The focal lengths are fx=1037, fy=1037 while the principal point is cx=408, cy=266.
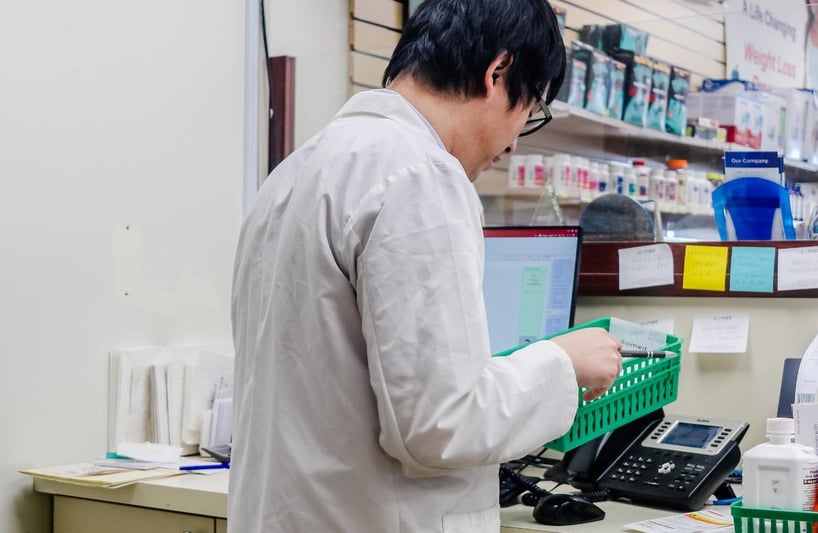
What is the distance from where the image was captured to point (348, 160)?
123 centimetres

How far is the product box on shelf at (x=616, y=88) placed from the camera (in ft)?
13.0

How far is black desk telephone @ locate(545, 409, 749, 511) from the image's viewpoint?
1702 millimetres

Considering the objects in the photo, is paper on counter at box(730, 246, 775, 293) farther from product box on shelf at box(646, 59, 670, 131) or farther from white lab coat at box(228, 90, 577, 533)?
product box on shelf at box(646, 59, 670, 131)

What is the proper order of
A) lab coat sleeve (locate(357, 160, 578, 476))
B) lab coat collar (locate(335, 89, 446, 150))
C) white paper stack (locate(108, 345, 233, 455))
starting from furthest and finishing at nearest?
white paper stack (locate(108, 345, 233, 455)) → lab coat collar (locate(335, 89, 446, 150)) → lab coat sleeve (locate(357, 160, 578, 476))

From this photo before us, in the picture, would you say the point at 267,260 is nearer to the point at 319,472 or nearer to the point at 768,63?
the point at 319,472

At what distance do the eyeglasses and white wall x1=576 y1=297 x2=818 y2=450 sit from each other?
70cm

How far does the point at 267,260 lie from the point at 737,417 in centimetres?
119

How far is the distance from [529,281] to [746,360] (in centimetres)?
46

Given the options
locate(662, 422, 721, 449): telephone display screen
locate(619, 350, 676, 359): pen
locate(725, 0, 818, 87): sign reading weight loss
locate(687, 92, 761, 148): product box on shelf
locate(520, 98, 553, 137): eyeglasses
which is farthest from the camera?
locate(725, 0, 818, 87): sign reading weight loss

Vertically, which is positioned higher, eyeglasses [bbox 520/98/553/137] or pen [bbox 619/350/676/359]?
eyeglasses [bbox 520/98/553/137]

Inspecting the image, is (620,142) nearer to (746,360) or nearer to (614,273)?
(614,273)

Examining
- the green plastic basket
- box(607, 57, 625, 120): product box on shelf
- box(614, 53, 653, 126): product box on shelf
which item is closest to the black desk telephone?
the green plastic basket

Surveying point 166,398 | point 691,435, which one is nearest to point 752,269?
point 691,435

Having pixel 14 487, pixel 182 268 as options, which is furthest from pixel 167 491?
pixel 182 268
